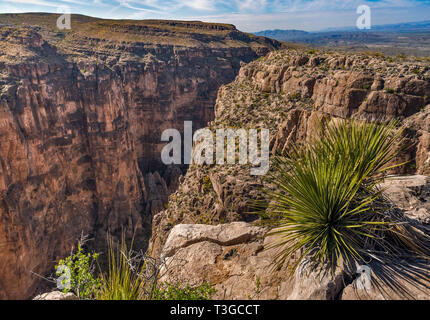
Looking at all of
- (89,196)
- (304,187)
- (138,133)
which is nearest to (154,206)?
(89,196)

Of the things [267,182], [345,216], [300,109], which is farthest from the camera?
[300,109]

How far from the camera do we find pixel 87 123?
117 feet

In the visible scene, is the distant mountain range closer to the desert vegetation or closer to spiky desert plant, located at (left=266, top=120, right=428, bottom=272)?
spiky desert plant, located at (left=266, top=120, right=428, bottom=272)

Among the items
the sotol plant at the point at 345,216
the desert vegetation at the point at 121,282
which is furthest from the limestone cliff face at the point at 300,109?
the desert vegetation at the point at 121,282

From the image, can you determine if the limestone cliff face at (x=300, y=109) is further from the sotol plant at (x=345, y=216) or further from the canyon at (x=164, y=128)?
the sotol plant at (x=345, y=216)

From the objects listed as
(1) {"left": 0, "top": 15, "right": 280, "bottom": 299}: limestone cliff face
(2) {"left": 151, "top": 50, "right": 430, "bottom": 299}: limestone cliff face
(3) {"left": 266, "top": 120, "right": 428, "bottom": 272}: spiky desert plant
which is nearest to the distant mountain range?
(2) {"left": 151, "top": 50, "right": 430, "bottom": 299}: limestone cliff face

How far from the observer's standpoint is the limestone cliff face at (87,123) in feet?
82.2

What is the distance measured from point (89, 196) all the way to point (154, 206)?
27.7 feet

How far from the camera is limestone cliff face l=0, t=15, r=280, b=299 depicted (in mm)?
25062

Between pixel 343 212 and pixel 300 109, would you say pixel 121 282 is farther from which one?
pixel 300 109

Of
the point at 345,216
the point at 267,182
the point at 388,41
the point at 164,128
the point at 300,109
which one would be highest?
the point at 388,41

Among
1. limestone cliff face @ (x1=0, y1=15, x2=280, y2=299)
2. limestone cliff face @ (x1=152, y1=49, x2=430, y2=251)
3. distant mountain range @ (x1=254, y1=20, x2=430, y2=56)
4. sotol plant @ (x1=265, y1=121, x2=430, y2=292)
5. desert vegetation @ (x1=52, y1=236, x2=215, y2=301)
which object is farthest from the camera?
distant mountain range @ (x1=254, y1=20, x2=430, y2=56)

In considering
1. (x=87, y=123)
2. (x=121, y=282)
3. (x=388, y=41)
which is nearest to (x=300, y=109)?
(x=121, y=282)

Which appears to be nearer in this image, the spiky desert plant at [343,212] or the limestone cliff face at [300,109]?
the spiky desert plant at [343,212]
